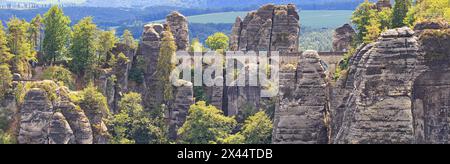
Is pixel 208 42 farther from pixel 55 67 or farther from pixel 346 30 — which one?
pixel 55 67

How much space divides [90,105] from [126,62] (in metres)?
13.1

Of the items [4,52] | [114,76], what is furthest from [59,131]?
[114,76]

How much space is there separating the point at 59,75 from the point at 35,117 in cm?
1519

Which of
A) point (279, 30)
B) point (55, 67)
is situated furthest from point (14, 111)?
point (279, 30)

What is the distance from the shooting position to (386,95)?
62.4 metres

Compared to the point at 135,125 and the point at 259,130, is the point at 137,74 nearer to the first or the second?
the point at 135,125

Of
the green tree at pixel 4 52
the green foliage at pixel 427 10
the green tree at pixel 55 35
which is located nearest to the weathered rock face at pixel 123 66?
the green tree at pixel 55 35

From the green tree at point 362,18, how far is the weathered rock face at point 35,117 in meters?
28.1

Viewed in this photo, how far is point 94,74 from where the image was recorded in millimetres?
97000

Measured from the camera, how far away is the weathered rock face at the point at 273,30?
103 m

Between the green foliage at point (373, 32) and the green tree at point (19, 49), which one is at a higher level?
the green foliage at point (373, 32)

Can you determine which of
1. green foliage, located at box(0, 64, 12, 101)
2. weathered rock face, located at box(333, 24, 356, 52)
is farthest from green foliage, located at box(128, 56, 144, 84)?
weathered rock face, located at box(333, 24, 356, 52)

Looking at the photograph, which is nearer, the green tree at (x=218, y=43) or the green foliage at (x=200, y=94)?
the green foliage at (x=200, y=94)

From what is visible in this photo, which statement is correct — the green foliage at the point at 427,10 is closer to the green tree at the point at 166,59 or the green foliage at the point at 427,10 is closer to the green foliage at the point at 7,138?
the green tree at the point at 166,59
